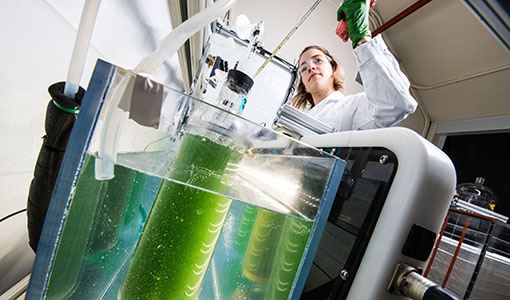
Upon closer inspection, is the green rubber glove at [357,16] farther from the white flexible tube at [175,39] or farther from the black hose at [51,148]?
the black hose at [51,148]

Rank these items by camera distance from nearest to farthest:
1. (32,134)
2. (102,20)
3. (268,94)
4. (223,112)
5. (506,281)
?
(223,112) < (32,134) < (102,20) < (506,281) < (268,94)

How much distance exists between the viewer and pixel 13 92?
370 mm

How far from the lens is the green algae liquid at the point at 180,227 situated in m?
0.34

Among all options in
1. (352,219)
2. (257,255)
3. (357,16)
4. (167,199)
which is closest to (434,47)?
(357,16)

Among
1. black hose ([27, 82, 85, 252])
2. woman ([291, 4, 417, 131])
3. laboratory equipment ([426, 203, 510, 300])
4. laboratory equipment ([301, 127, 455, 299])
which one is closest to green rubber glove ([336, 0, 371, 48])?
woman ([291, 4, 417, 131])

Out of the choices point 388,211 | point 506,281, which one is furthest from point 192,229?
point 506,281

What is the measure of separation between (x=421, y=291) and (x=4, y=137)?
0.76 m

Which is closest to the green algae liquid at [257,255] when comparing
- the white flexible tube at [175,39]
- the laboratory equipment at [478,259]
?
the white flexible tube at [175,39]

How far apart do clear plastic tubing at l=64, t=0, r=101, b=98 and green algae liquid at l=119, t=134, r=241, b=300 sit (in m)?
0.17

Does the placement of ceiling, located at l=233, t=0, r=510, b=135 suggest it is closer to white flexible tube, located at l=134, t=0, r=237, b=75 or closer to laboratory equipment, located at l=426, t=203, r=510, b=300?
laboratory equipment, located at l=426, t=203, r=510, b=300

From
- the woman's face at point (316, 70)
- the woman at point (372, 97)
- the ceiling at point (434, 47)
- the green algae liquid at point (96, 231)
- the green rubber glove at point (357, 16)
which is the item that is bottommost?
the green algae liquid at point (96, 231)

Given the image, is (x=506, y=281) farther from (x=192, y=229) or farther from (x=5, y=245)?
A: (x=5, y=245)

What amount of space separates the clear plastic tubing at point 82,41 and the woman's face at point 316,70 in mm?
1754

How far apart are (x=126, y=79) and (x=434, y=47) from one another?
355cm
